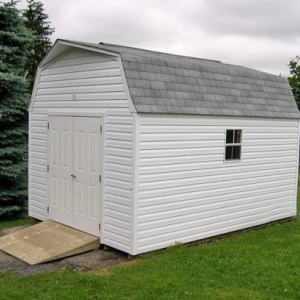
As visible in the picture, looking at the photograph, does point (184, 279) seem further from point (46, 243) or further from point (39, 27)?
point (39, 27)

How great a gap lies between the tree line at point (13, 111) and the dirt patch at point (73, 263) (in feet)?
9.66

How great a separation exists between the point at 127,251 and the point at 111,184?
3.42ft

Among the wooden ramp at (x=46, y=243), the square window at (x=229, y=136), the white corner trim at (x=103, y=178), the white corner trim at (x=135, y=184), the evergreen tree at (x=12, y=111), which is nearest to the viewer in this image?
the white corner trim at (x=135, y=184)

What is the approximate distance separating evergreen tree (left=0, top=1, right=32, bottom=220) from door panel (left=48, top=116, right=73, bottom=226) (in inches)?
73.8

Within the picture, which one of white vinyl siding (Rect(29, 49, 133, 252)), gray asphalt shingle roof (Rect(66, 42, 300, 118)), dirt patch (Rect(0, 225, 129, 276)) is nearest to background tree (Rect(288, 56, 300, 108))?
gray asphalt shingle roof (Rect(66, 42, 300, 118))

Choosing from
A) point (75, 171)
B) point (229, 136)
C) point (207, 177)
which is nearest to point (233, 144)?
point (229, 136)

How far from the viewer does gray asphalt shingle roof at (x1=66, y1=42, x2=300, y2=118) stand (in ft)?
19.9

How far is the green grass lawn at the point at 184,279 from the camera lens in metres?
4.71

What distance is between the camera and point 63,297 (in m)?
4.60

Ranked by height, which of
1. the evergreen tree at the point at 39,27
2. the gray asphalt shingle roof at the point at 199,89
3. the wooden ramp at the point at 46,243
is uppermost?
the evergreen tree at the point at 39,27

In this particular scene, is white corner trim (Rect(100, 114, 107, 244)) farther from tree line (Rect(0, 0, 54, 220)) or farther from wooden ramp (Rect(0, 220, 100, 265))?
tree line (Rect(0, 0, 54, 220))

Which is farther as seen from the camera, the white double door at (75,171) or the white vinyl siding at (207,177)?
the white double door at (75,171)

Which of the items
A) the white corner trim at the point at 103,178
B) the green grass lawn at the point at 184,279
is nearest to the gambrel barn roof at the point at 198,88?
the white corner trim at the point at 103,178

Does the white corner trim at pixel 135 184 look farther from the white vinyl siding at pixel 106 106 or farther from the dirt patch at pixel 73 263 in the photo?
the dirt patch at pixel 73 263
